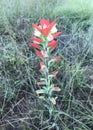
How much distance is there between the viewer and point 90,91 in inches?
70.1

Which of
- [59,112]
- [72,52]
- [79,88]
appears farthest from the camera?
[72,52]

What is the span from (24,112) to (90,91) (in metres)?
0.45

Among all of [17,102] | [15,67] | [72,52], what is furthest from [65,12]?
[17,102]

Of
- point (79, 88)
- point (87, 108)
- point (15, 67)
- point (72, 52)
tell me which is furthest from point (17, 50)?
point (87, 108)

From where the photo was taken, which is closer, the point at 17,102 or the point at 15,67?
the point at 17,102

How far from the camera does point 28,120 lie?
1.66 meters

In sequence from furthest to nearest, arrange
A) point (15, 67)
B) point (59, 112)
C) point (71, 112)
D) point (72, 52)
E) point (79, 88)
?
point (72, 52) → point (15, 67) → point (79, 88) → point (71, 112) → point (59, 112)

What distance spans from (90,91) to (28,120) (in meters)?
0.45

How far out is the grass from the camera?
1653 mm

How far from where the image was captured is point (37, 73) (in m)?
Answer: 2.00

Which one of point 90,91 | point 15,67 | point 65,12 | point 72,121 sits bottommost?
point 72,121

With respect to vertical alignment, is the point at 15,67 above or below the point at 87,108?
above

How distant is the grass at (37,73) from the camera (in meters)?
1.65

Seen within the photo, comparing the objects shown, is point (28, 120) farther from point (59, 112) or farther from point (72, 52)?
point (72, 52)
